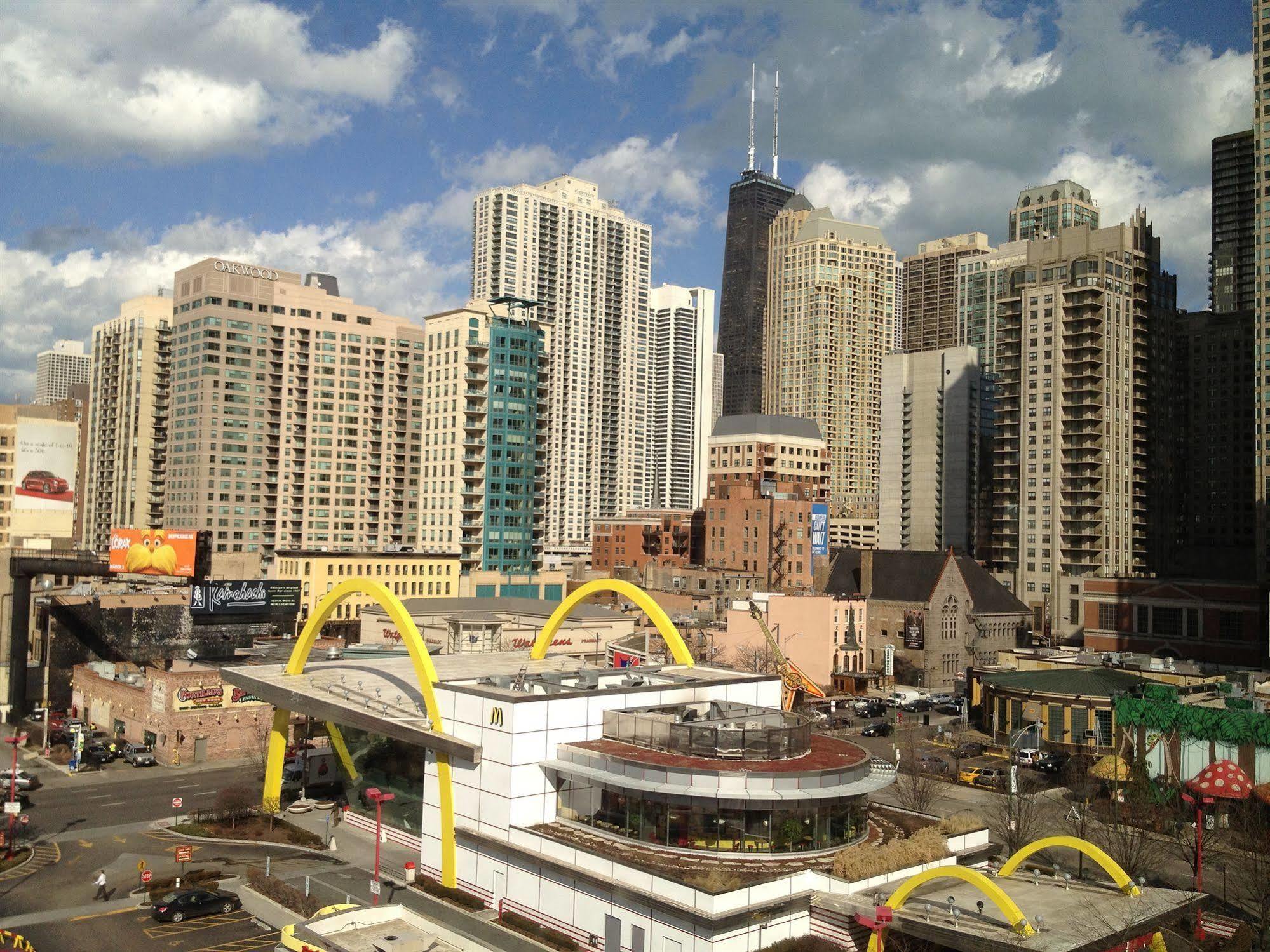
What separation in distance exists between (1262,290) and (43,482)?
133 metres

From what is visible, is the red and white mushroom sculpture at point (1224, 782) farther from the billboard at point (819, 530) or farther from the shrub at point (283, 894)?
the billboard at point (819, 530)

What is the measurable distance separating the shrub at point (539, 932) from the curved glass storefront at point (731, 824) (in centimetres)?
410

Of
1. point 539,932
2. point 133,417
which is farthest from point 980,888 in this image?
point 133,417

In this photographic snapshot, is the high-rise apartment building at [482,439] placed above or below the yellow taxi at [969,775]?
above

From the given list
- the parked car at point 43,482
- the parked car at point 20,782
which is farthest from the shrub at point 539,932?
the parked car at point 43,482

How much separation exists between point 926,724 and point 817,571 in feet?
182

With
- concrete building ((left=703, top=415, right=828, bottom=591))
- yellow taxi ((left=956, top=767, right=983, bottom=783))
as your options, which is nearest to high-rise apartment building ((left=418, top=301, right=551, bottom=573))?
concrete building ((left=703, top=415, right=828, bottom=591))

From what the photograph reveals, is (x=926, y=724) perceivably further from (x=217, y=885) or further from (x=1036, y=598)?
(x=1036, y=598)

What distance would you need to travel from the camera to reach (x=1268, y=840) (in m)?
46.2

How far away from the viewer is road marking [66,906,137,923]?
4019 centimetres

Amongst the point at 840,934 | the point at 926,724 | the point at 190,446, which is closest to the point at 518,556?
the point at 190,446

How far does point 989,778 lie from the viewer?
66438mm

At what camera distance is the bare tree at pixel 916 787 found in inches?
2133

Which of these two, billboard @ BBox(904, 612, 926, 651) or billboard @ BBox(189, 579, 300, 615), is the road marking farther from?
billboard @ BBox(904, 612, 926, 651)
